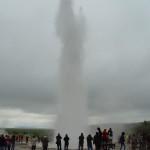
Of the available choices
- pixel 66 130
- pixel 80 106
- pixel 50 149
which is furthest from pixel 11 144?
pixel 80 106

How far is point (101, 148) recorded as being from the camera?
3650 cm

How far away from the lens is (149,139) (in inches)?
1532

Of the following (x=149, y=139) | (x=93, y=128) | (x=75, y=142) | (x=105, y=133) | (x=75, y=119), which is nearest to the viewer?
(x=105, y=133)

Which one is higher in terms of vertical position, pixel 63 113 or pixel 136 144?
pixel 63 113

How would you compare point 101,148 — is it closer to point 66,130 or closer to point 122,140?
point 122,140

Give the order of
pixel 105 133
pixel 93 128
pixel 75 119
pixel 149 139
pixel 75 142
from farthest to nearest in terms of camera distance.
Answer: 1. pixel 93 128
2. pixel 75 119
3. pixel 75 142
4. pixel 149 139
5. pixel 105 133

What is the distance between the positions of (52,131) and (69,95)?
381cm

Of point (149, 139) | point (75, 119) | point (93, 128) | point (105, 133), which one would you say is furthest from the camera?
point (93, 128)

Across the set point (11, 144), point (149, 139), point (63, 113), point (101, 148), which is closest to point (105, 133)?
point (101, 148)

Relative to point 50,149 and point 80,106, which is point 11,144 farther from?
point 80,106

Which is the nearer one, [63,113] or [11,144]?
[11,144]

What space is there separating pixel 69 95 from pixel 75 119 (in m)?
3.29

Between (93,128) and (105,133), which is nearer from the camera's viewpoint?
(105,133)

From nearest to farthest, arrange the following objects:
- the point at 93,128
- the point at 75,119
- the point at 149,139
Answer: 1. the point at 149,139
2. the point at 75,119
3. the point at 93,128
